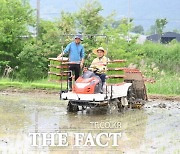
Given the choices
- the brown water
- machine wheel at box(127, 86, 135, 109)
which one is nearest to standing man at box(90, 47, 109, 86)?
the brown water

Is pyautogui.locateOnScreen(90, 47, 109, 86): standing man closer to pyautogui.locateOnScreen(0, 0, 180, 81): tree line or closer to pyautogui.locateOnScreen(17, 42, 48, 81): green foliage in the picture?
pyautogui.locateOnScreen(0, 0, 180, 81): tree line

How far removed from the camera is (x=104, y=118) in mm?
12602

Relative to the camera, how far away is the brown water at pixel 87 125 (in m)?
8.96

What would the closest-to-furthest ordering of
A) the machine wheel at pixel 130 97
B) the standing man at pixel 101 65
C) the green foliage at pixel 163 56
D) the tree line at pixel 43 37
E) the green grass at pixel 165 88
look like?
1. the standing man at pixel 101 65
2. the machine wheel at pixel 130 97
3. the green grass at pixel 165 88
4. the tree line at pixel 43 37
5. the green foliage at pixel 163 56

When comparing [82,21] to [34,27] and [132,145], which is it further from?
[132,145]

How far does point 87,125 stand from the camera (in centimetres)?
1144

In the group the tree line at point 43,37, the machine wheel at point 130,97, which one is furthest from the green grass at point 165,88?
the tree line at point 43,37

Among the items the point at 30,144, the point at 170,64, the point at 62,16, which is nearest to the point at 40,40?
the point at 62,16

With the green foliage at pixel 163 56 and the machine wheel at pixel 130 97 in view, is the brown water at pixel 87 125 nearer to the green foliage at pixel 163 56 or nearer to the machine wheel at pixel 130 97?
the machine wheel at pixel 130 97

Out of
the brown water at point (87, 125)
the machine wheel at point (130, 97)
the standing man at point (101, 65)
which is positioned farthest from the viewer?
the machine wheel at point (130, 97)

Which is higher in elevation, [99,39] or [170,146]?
[99,39]

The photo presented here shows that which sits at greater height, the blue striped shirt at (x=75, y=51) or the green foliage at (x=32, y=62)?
the blue striped shirt at (x=75, y=51)

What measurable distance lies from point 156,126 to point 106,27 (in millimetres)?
12685

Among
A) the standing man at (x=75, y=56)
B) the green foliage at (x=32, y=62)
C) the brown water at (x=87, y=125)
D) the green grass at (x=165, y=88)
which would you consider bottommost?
the brown water at (x=87, y=125)
